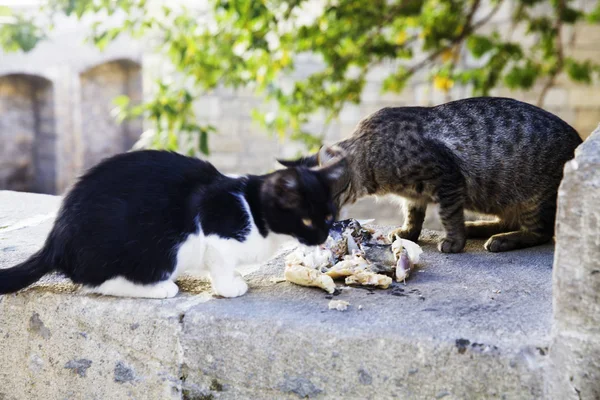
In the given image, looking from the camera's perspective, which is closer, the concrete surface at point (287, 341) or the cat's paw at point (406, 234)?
the concrete surface at point (287, 341)

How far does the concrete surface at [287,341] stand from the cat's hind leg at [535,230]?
0.40m

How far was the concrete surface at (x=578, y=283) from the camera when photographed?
1.40 m

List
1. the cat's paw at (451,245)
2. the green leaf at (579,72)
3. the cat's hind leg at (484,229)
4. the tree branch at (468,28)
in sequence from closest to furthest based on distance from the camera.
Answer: the cat's paw at (451,245) → the cat's hind leg at (484,229) → the tree branch at (468,28) → the green leaf at (579,72)

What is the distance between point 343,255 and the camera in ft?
7.70

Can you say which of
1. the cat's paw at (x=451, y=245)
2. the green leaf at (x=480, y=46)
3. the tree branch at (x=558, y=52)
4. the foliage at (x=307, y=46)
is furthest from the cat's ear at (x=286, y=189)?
the tree branch at (x=558, y=52)

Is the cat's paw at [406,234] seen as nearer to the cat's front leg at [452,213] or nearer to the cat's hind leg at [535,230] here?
the cat's front leg at [452,213]

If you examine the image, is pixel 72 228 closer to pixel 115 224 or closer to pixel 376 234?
pixel 115 224

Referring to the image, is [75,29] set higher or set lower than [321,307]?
higher

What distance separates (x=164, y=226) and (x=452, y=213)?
1.32 meters

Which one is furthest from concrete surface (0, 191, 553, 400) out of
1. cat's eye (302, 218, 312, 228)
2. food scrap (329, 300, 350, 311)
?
cat's eye (302, 218, 312, 228)

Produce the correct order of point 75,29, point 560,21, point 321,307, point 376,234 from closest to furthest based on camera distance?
point 321,307, point 376,234, point 560,21, point 75,29

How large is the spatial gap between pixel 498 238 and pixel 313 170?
1.05 m

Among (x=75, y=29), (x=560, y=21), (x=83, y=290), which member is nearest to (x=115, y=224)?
(x=83, y=290)

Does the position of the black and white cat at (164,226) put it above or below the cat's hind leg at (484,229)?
above
